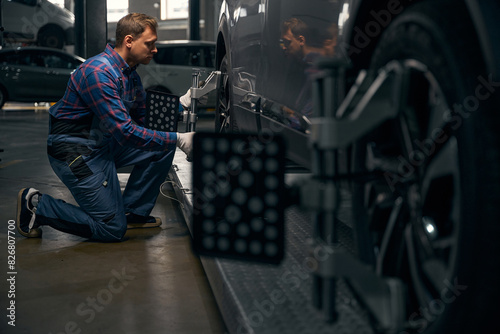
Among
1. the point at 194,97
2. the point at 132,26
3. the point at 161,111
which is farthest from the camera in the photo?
the point at 194,97

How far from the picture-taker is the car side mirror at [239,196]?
129 cm

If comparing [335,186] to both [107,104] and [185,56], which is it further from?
[185,56]

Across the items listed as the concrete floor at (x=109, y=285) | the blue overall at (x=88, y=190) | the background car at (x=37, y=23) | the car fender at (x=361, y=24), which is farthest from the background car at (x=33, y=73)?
the car fender at (x=361, y=24)

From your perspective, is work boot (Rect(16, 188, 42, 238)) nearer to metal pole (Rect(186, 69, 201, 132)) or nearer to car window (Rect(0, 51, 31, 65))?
metal pole (Rect(186, 69, 201, 132))

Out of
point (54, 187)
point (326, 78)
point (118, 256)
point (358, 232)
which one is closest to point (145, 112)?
point (118, 256)

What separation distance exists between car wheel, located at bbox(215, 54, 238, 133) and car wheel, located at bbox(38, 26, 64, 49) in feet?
38.4

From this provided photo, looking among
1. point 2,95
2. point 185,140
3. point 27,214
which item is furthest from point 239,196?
point 2,95

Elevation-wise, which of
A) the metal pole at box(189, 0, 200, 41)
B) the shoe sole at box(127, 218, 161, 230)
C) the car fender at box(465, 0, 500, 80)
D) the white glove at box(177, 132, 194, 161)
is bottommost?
the shoe sole at box(127, 218, 161, 230)

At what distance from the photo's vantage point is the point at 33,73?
1084 centimetres

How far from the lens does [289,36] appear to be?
2066 millimetres

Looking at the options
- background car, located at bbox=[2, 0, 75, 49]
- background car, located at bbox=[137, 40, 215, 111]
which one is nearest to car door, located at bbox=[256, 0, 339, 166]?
background car, located at bbox=[137, 40, 215, 111]

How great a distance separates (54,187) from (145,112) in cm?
141

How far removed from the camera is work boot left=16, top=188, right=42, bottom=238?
301 cm

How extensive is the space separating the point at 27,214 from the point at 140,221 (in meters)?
0.60
